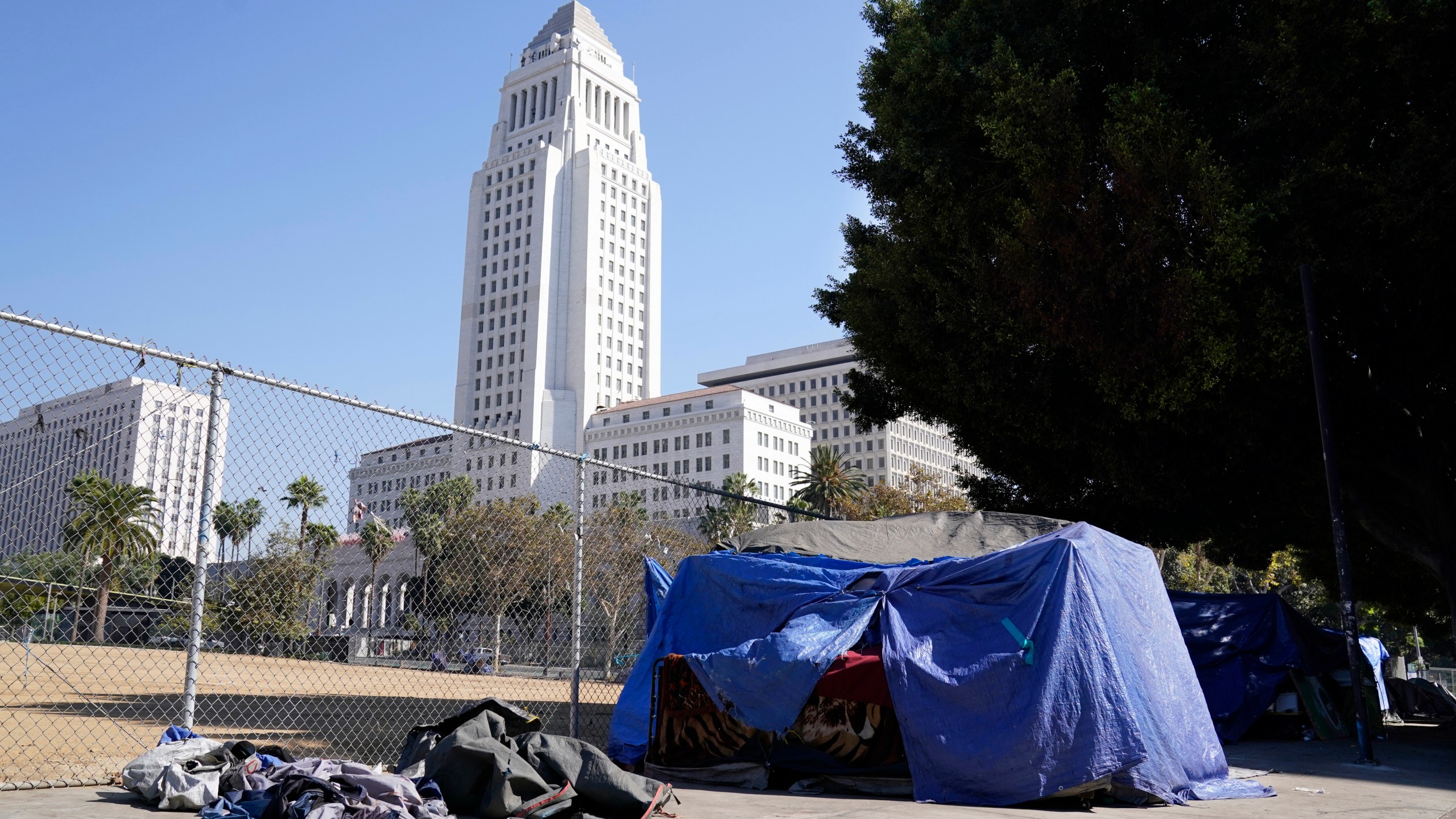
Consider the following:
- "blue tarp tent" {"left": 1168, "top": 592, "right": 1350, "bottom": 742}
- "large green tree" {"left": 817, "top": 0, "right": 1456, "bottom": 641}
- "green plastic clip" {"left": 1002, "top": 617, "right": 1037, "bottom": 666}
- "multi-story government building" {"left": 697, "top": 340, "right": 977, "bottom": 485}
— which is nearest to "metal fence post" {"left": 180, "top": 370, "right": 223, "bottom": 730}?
"green plastic clip" {"left": 1002, "top": 617, "right": 1037, "bottom": 666}

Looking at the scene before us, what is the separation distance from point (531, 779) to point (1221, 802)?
523 centimetres

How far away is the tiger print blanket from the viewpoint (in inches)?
300

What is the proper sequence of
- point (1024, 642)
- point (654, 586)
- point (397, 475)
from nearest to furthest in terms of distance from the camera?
point (1024, 642)
point (654, 586)
point (397, 475)

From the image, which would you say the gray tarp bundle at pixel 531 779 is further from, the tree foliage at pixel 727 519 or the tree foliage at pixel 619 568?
the tree foliage at pixel 727 519

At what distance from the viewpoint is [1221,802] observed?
7.40 meters

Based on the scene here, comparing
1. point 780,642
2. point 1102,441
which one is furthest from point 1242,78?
point 780,642

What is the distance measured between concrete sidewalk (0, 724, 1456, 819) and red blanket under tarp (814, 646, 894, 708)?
74 centimetres

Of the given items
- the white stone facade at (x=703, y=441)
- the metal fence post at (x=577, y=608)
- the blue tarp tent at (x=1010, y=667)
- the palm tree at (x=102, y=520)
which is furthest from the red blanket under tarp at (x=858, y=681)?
the white stone facade at (x=703, y=441)

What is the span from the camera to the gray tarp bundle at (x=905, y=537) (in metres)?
9.20

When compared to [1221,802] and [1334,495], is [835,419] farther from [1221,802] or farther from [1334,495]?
[1221,802]

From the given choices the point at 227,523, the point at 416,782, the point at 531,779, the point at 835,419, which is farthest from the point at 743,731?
the point at 835,419

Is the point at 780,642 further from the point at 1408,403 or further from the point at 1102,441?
the point at 1408,403

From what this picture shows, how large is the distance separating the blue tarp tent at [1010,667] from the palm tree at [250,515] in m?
3.43

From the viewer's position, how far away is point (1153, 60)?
12.2 metres
